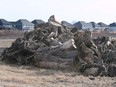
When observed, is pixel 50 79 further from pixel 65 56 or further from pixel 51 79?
pixel 65 56

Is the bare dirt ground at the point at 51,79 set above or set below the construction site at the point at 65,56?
below

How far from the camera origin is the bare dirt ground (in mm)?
12547

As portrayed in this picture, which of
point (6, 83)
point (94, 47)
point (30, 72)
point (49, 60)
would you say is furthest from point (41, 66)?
point (6, 83)

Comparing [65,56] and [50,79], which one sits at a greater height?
[65,56]

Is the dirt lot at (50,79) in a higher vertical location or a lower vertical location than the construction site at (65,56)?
lower

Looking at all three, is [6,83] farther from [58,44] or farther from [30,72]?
[58,44]

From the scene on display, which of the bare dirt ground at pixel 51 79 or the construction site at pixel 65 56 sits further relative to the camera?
the construction site at pixel 65 56

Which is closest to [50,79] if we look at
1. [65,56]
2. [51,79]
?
[51,79]

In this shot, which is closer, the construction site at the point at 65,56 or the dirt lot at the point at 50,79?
the dirt lot at the point at 50,79

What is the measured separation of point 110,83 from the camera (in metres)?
12.9

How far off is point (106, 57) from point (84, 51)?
126cm

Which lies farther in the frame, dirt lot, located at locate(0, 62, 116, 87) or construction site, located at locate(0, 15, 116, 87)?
construction site, located at locate(0, 15, 116, 87)

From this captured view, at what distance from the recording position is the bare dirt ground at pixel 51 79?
41.2 feet

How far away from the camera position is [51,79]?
13.7m
